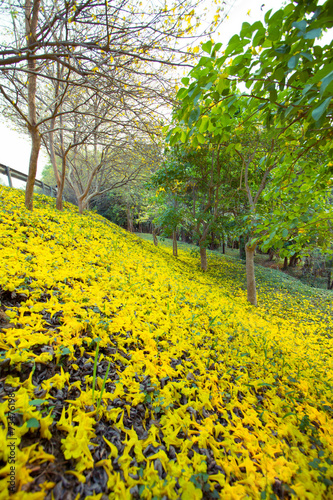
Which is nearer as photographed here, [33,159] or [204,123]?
[204,123]

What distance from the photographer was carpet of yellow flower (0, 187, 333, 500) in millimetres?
1220

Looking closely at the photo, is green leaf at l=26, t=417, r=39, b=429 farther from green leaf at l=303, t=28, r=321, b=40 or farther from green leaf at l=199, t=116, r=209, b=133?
green leaf at l=303, t=28, r=321, b=40

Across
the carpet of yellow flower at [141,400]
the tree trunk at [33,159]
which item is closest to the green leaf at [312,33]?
the carpet of yellow flower at [141,400]

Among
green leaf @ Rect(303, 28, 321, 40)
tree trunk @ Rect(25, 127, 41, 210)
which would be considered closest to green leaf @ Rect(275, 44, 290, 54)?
green leaf @ Rect(303, 28, 321, 40)

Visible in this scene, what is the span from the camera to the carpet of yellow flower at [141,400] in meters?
1.22

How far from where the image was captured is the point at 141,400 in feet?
5.64

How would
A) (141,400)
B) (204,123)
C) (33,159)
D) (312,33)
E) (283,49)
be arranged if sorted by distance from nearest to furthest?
(312,33) → (283,49) → (204,123) → (141,400) → (33,159)

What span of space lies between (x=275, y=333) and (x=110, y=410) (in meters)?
3.83

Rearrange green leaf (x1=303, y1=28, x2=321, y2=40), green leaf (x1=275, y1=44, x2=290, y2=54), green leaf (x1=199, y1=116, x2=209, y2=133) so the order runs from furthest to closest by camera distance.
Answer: green leaf (x1=199, y1=116, x2=209, y2=133) < green leaf (x1=275, y1=44, x2=290, y2=54) < green leaf (x1=303, y1=28, x2=321, y2=40)

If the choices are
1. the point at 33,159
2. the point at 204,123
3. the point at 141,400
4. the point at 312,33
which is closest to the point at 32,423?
the point at 141,400

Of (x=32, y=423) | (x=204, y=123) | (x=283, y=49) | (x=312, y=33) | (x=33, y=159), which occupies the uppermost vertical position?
(x=33, y=159)

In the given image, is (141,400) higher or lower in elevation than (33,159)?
lower

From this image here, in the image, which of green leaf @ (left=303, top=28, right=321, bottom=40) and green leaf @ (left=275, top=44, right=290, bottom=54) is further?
green leaf @ (left=275, top=44, right=290, bottom=54)

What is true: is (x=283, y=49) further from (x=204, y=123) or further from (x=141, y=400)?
(x=141, y=400)
